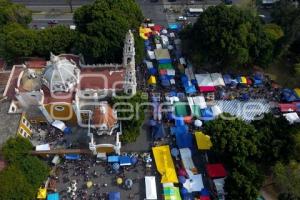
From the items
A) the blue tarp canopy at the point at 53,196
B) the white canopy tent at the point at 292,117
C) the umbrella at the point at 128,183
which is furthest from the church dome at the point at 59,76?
the white canopy tent at the point at 292,117

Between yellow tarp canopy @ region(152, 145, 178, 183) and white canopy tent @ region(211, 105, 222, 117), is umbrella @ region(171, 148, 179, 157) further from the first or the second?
white canopy tent @ region(211, 105, 222, 117)

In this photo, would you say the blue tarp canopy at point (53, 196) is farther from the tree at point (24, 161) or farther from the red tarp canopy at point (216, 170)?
the red tarp canopy at point (216, 170)

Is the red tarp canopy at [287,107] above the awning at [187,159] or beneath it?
above

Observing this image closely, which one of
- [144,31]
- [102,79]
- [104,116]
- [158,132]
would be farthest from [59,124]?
[144,31]

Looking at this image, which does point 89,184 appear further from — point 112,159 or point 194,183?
point 194,183

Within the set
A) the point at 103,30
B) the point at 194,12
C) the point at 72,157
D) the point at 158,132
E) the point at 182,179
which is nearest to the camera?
the point at 182,179

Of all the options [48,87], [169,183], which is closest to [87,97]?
[48,87]
